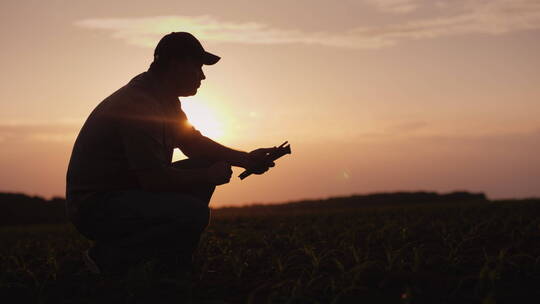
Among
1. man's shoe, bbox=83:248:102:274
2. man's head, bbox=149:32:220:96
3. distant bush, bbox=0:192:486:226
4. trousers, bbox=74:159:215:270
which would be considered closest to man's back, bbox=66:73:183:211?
trousers, bbox=74:159:215:270

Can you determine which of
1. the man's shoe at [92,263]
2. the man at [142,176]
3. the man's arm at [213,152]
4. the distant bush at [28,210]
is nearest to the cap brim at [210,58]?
the man at [142,176]

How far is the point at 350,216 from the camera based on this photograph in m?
12.4

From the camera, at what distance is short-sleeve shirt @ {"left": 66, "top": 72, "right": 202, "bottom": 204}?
14.6 feet

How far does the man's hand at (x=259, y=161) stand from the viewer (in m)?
5.64

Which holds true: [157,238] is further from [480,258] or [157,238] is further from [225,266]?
[480,258]

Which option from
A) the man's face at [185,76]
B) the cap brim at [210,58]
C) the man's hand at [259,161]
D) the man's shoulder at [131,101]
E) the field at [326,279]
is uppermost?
the cap brim at [210,58]

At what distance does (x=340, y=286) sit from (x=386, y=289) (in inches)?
12.1

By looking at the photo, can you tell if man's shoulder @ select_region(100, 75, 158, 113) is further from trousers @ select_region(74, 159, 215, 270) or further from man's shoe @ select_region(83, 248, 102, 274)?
man's shoe @ select_region(83, 248, 102, 274)

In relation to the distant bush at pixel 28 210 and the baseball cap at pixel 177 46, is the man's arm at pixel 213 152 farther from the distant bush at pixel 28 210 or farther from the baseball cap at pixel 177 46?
the distant bush at pixel 28 210

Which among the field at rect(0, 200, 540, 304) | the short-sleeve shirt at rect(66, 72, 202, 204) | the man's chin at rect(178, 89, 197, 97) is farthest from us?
the man's chin at rect(178, 89, 197, 97)

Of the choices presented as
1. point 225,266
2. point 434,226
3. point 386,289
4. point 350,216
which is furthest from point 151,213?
point 350,216

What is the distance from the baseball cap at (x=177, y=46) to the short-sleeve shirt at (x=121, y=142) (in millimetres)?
280

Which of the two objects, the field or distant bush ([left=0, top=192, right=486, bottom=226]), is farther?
distant bush ([left=0, top=192, right=486, bottom=226])

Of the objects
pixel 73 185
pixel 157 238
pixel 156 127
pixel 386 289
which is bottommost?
pixel 386 289
